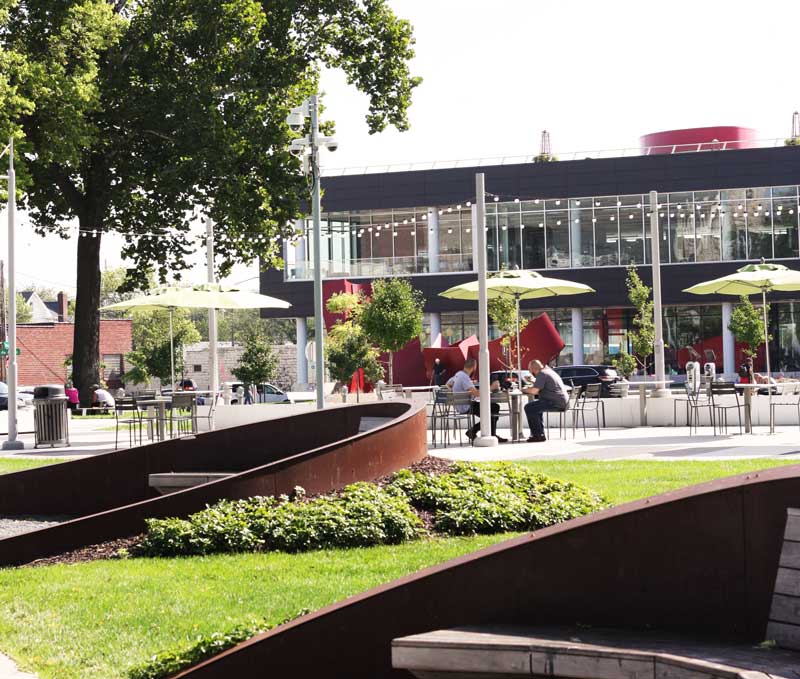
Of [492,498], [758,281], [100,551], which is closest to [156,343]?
[758,281]

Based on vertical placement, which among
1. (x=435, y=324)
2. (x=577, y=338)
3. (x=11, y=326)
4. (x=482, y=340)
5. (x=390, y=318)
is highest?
(x=435, y=324)

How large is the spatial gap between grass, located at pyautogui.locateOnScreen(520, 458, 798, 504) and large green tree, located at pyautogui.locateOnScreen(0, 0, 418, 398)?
17862mm

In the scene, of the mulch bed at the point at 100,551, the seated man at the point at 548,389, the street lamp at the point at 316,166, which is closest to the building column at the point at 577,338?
the street lamp at the point at 316,166

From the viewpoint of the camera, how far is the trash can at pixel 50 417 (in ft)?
79.6

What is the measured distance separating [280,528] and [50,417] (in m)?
15.8

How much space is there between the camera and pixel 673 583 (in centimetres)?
485

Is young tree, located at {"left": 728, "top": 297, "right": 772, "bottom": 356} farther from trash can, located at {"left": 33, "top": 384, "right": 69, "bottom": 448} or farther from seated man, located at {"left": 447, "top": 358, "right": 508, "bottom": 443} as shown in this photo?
trash can, located at {"left": 33, "top": 384, "right": 69, "bottom": 448}

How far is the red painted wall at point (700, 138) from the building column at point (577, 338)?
905cm

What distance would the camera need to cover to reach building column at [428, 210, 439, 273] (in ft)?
205

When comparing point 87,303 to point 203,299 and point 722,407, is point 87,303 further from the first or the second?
point 722,407

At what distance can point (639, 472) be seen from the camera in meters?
14.3

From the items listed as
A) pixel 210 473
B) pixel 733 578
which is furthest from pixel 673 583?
pixel 210 473

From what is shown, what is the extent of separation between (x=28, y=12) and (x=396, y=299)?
17530 mm

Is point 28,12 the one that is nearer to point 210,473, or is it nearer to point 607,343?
point 210,473
